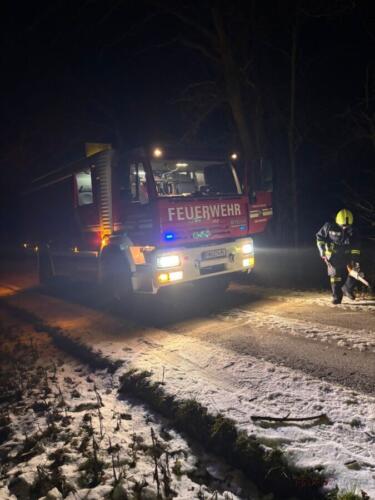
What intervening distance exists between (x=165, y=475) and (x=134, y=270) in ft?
13.6

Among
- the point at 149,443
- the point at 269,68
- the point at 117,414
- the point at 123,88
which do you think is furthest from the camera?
the point at 123,88

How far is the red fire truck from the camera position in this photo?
252 inches

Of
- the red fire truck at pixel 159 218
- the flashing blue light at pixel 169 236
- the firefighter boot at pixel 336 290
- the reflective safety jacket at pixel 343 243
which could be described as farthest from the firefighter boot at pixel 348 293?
the flashing blue light at pixel 169 236

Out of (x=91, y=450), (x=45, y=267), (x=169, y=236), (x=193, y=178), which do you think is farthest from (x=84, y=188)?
(x=91, y=450)

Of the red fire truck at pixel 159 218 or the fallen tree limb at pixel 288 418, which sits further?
the red fire truck at pixel 159 218

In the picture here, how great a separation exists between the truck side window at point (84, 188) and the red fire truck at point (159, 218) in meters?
0.02

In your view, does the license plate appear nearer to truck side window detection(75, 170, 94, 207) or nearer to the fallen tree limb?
truck side window detection(75, 170, 94, 207)

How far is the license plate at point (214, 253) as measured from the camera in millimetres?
6863

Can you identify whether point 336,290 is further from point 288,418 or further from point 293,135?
point 293,135

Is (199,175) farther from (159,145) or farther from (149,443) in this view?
(149,443)

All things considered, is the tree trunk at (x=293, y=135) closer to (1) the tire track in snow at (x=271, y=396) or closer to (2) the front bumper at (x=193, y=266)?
(2) the front bumper at (x=193, y=266)

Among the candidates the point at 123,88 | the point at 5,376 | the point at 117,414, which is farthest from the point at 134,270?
the point at 123,88

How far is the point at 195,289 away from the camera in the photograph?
8641 millimetres

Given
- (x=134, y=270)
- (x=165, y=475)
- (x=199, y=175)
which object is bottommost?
(x=165, y=475)
